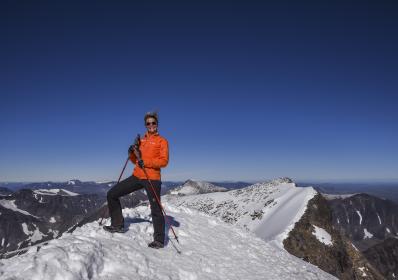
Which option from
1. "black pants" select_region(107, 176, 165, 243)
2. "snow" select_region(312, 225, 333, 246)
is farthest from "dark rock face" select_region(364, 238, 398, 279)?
"black pants" select_region(107, 176, 165, 243)

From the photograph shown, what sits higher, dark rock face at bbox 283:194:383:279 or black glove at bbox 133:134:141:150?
black glove at bbox 133:134:141:150

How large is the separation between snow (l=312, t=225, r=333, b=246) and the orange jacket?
33.2 metres

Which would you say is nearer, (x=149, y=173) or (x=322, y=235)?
(x=149, y=173)

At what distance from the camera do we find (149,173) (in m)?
11.5

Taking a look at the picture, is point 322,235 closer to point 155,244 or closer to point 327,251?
point 327,251

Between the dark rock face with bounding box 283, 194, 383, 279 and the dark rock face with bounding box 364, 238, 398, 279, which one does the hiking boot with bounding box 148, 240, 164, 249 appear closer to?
the dark rock face with bounding box 283, 194, 383, 279

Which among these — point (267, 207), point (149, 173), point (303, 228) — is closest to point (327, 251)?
point (303, 228)

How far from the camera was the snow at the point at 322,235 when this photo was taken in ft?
129

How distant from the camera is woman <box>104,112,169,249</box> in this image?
1147 cm

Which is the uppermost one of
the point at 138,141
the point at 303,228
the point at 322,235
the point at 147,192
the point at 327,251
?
the point at 138,141

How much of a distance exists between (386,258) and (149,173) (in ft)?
521

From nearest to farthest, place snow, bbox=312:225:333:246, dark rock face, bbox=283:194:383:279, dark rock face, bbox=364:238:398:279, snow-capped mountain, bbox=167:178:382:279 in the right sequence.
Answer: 1. dark rock face, bbox=283:194:383:279
2. snow-capped mountain, bbox=167:178:382:279
3. snow, bbox=312:225:333:246
4. dark rock face, bbox=364:238:398:279

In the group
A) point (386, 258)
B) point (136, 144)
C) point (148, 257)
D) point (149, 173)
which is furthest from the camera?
point (386, 258)

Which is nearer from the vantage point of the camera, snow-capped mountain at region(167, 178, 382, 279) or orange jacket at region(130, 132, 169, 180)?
orange jacket at region(130, 132, 169, 180)
